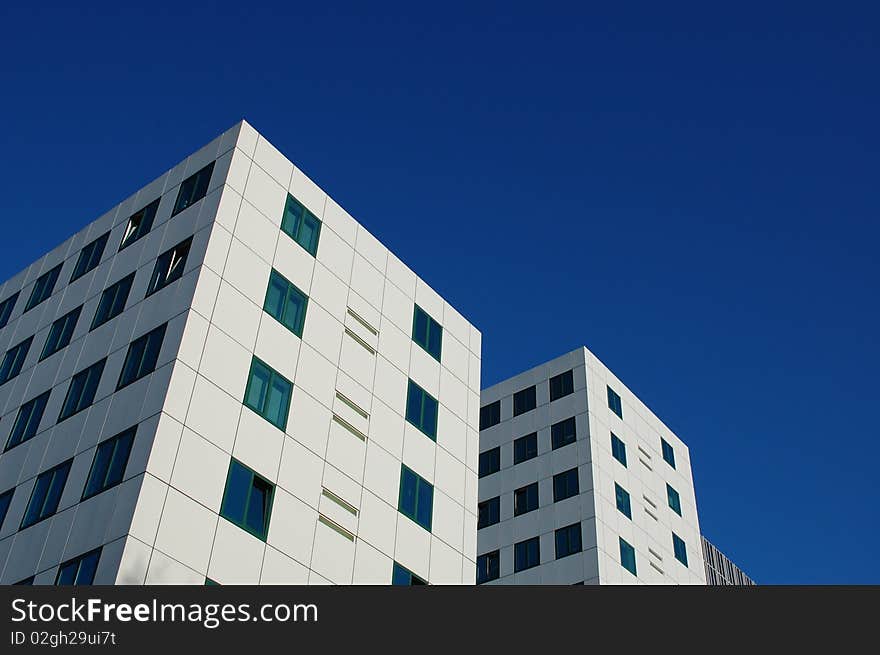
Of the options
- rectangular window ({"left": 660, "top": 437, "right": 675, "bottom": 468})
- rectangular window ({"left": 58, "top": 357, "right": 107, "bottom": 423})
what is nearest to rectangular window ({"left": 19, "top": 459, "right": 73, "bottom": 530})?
rectangular window ({"left": 58, "top": 357, "right": 107, "bottom": 423})

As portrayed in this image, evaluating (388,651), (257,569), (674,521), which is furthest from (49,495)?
Answer: (674,521)

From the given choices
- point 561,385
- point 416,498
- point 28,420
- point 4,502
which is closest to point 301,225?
point 416,498

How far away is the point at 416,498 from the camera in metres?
42.6

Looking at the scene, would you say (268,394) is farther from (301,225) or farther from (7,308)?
(7,308)

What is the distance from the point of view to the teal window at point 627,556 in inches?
2544

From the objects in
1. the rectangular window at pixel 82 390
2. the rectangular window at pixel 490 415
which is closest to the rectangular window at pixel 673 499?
the rectangular window at pixel 490 415

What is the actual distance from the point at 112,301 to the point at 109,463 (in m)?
10.5

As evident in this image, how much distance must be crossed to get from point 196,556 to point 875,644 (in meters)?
20.2

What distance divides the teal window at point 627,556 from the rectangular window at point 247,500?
34.7 m

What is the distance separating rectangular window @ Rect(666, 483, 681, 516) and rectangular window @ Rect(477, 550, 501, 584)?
1496 cm

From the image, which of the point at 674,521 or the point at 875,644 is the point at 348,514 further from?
the point at 674,521

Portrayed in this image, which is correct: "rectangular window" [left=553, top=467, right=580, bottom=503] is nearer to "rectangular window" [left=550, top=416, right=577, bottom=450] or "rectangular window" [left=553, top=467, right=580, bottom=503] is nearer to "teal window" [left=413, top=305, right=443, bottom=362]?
"rectangular window" [left=550, top=416, right=577, bottom=450]

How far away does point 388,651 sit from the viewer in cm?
2303

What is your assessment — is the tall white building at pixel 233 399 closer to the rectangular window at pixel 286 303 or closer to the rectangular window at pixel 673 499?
the rectangular window at pixel 286 303
